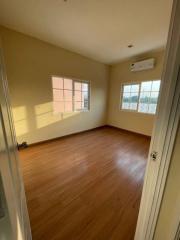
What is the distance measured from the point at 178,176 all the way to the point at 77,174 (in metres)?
1.61

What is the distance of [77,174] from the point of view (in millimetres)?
1965

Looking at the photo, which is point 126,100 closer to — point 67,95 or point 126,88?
point 126,88

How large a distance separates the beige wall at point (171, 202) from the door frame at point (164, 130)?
1.3 inches

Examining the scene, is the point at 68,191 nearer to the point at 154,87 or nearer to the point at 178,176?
the point at 178,176

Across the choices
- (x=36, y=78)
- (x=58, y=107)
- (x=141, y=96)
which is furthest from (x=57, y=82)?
(x=141, y=96)

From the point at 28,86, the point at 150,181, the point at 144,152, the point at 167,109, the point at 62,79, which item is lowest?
the point at 144,152

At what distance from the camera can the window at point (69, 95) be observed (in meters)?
3.29

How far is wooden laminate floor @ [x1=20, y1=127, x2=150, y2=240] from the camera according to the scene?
3.82ft

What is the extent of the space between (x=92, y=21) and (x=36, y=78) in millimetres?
1782

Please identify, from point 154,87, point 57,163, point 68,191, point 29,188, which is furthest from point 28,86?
point 154,87

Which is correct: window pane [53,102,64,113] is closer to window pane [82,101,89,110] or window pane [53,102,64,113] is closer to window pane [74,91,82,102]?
window pane [74,91,82,102]

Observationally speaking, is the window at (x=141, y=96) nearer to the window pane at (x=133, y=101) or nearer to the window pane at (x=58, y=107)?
the window pane at (x=133, y=101)

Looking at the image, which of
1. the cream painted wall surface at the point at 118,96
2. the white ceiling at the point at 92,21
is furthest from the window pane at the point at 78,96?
the cream painted wall surface at the point at 118,96

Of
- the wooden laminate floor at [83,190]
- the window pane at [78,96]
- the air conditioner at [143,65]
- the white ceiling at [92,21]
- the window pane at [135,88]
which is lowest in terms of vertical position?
the wooden laminate floor at [83,190]
